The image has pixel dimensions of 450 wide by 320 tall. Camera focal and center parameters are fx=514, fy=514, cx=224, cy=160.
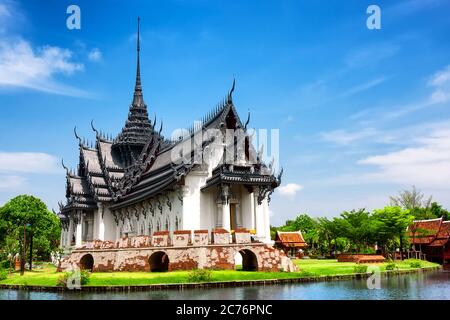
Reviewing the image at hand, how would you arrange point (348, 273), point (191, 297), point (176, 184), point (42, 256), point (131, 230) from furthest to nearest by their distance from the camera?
point (42, 256), point (131, 230), point (176, 184), point (348, 273), point (191, 297)

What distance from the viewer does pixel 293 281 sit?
26.7m

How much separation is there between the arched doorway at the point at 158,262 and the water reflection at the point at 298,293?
23.8ft

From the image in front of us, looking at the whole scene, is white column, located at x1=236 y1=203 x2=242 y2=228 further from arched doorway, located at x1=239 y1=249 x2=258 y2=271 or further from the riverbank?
the riverbank

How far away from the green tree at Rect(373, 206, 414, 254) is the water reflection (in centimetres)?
1697

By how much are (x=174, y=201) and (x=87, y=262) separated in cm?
754

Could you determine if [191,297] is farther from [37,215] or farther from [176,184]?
[37,215]

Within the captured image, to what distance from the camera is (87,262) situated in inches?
1447

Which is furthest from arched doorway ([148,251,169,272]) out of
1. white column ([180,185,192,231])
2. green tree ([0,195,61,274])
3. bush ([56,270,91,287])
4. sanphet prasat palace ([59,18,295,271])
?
green tree ([0,195,61,274])

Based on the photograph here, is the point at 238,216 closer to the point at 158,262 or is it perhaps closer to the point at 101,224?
the point at 158,262

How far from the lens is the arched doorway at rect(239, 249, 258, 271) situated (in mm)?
29797
